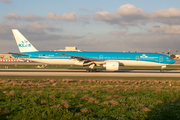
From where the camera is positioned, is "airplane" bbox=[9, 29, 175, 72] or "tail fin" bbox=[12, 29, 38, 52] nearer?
"airplane" bbox=[9, 29, 175, 72]

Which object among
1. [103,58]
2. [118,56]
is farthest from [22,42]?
[118,56]

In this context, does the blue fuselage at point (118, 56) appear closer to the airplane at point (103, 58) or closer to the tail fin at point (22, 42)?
the airplane at point (103, 58)

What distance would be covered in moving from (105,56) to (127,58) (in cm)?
418

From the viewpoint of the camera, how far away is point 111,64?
96.6 feet

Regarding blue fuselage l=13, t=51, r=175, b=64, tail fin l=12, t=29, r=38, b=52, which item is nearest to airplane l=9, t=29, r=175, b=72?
blue fuselage l=13, t=51, r=175, b=64

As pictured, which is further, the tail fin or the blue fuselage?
the tail fin

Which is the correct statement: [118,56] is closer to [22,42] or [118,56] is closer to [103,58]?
[103,58]

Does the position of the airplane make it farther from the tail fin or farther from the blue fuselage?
the tail fin

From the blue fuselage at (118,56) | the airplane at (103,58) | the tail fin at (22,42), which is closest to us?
the airplane at (103,58)

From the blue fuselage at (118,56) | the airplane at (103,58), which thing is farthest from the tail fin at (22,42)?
the blue fuselage at (118,56)

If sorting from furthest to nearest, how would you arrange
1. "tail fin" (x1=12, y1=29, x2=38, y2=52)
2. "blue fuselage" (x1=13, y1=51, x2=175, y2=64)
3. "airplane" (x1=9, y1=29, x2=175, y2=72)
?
"tail fin" (x1=12, y1=29, x2=38, y2=52) < "blue fuselage" (x1=13, y1=51, x2=175, y2=64) < "airplane" (x1=9, y1=29, x2=175, y2=72)

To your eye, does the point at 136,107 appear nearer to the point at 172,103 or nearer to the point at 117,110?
the point at 117,110

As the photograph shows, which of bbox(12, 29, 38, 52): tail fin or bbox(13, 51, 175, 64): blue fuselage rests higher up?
bbox(12, 29, 38, 52): tail fin

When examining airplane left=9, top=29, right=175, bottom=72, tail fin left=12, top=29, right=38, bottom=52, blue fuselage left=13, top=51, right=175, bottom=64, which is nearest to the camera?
airplane left=9, top=29, right=175, bottom=72
